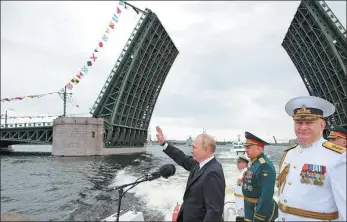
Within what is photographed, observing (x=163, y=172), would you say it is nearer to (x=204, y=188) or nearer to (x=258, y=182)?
(x=204, y=188)

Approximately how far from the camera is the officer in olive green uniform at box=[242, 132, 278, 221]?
13.3ft

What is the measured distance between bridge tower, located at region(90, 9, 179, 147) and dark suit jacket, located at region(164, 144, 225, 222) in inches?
1291

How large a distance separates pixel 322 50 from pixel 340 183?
32027 millimetres

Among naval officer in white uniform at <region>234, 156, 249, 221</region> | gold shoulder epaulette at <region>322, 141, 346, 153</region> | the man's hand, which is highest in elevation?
the man's hand

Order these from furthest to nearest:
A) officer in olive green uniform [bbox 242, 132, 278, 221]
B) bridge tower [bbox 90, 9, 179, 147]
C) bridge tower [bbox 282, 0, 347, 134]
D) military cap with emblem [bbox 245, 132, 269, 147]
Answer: bridge tower [bbox 90, 9, 179, 147] → bridge tower [bbox 282, 0, 347, 134] → military cap with emblem [bbox 245, 132, 269, 147] → officer in olive green uniform [bbox 242, 132, 278, 221]

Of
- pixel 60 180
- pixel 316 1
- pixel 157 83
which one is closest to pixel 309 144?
pixel 60 180

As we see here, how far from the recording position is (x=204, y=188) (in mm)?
3387

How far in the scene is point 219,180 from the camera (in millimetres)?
3406

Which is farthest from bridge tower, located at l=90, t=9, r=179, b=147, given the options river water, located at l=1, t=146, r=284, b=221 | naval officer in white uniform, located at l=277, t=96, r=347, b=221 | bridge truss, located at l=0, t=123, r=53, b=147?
naval officer in white uniform, located at l=277, t=96, r=347, b=221

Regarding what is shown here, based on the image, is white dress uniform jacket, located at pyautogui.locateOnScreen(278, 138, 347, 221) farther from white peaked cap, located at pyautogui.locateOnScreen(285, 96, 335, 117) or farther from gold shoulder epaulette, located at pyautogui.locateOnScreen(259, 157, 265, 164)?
gold shoulder epaulette, located at pyautogui.locateOnScreen(259, 157, 265, 164)

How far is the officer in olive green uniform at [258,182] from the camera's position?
13.3ft

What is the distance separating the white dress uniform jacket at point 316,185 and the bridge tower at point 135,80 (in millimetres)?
33560

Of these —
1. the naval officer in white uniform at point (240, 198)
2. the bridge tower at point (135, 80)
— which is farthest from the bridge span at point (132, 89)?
the naval officer in white uniform at point (240, 198)

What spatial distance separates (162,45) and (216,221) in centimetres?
3835
